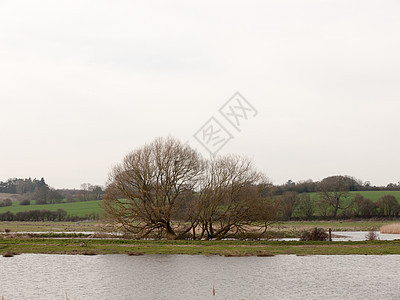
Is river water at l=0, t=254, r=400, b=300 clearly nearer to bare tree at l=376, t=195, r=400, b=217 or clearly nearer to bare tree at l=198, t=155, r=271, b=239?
bare tree at l=198, t=155, r=271, b=239

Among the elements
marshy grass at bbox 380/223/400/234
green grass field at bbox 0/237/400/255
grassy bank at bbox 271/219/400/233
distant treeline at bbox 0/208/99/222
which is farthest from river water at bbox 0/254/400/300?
distant treeline at bbox 0/208/99/222

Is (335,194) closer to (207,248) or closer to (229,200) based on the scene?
(229,200)

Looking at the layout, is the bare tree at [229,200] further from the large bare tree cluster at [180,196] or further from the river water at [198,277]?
the river water at [198,277]

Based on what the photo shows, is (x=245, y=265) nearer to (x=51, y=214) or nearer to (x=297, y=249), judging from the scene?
(x=297, y=249)

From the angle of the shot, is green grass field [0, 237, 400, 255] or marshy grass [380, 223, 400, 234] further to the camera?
marshy grass [380, 223, 400, 234]

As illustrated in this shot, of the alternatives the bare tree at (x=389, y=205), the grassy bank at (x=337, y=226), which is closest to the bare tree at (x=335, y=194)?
→ the grassy bank at (x=337, y=226)

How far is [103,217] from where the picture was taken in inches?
1857

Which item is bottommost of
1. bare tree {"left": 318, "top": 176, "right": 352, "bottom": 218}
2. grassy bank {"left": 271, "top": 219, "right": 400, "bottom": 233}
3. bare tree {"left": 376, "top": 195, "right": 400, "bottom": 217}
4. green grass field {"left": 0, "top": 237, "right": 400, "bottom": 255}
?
grassy bank {"left": 271, "top": 219, "right": 400, "bottom": 233}

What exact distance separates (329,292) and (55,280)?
14.1m

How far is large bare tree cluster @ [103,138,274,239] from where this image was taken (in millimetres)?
46156

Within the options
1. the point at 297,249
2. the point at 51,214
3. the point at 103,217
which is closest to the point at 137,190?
the point at 103,217

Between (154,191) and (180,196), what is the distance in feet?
8.94

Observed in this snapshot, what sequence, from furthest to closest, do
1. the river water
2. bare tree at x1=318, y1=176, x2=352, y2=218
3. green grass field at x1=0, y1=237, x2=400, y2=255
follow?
bare tree at x1=318, y1=176, x2=352, y2=218 < green grass field at x1=0, y1=237, x2=400, y2=255 < the river water

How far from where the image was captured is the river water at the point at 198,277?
20.6 meters
